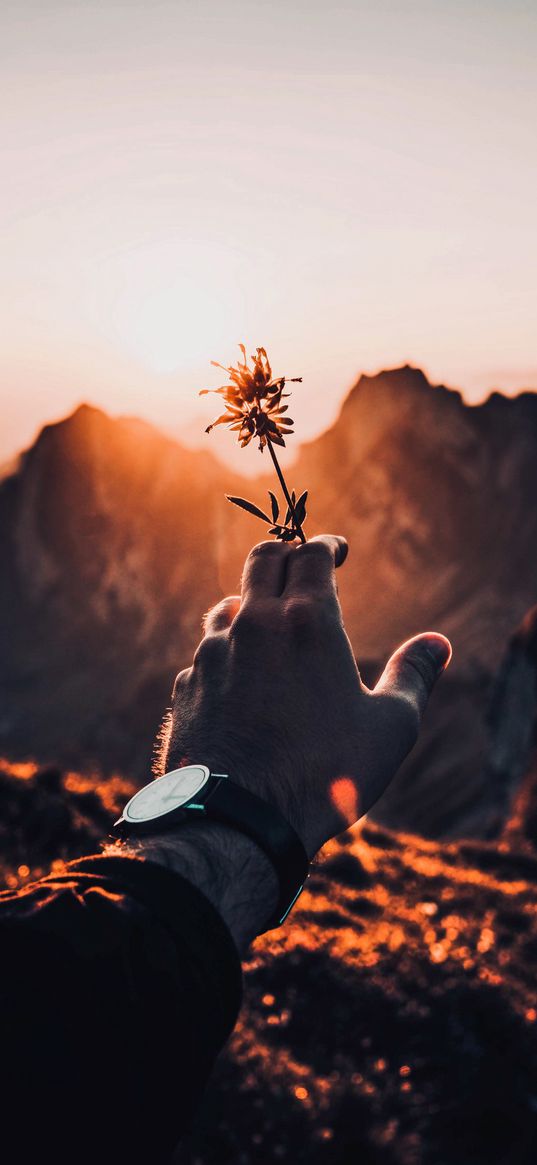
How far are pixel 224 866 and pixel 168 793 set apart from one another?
1.07 ft

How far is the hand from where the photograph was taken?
2.15m

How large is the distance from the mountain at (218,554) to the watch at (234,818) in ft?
177

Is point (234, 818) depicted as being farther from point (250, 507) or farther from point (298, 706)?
point (250, 507)

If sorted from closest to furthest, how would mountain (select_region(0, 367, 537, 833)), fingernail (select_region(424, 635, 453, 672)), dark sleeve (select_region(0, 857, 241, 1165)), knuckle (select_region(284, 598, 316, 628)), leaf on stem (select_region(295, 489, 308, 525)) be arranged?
dark sleeve (select_region(0, 857, 241, 1165)) → leaf on stem (select_region(295, 489, 308, 525)) → knuckle (select_region(284, 598, 316, 628)) → fingernail (select_region(424, 635, 453, 672)) → mountain (select_region(0, 367, 537, 833))

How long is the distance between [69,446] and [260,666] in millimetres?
128235

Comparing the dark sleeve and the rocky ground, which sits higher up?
the dark sleeve

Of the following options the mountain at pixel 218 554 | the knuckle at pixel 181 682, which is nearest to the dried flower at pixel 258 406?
the knuckle at pixel 181 682

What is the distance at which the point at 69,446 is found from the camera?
123 meters

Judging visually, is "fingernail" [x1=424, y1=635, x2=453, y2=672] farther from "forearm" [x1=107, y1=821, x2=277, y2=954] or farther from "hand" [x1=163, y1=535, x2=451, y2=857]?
"forearm" [x1=107, y1=821, x2=277, y2=954]

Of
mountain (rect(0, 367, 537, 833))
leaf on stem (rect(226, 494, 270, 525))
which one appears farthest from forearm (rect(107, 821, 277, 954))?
mountain (rect(0, 367, 537, 833))

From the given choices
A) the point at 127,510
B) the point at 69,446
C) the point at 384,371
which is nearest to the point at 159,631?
the point at 127,510

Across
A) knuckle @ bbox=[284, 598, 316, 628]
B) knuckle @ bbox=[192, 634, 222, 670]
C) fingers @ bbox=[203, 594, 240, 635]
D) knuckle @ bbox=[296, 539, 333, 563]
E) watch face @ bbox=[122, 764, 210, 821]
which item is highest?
knuckle @ bbox=[296, 539, 333, 563]

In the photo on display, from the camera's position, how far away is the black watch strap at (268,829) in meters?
1.90

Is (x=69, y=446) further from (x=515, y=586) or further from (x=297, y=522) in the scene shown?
(x=297, y=522)
